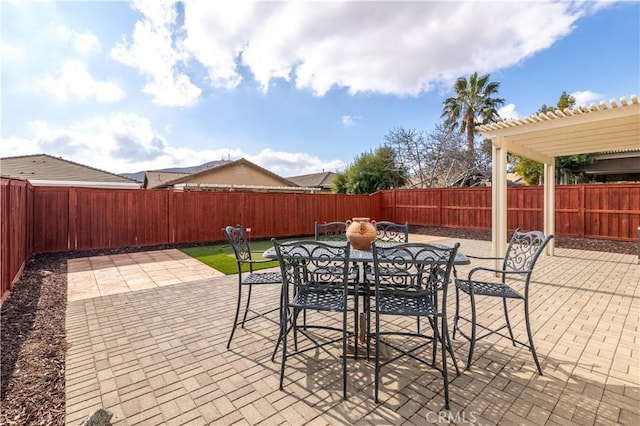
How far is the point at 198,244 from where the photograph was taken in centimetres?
825

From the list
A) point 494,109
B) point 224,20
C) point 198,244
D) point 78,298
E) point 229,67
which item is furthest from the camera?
point 494,109

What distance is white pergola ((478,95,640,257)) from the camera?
394cm

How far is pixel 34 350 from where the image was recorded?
2.38m

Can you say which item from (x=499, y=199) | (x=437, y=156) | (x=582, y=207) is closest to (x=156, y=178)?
(x=437, y=156)

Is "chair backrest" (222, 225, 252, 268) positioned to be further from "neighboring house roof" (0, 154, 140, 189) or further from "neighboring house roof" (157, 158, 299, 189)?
"neighboring house roof" (0, 154, 140, 189)

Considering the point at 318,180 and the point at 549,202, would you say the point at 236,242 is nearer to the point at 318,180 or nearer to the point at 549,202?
the point at 549,202

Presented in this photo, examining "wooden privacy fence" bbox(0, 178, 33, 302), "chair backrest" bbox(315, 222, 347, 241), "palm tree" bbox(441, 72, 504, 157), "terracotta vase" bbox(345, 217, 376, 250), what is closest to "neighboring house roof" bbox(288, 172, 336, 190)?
"palm tree" bbox(441, 72, 504, 157)

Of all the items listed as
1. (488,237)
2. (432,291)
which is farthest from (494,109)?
(432,291)

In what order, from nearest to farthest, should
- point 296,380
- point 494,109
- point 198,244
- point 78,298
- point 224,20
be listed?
point 296,380, point 78,298, point 224,20, point 198,244, point 494,109

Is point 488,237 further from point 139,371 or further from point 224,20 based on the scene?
point 139,371

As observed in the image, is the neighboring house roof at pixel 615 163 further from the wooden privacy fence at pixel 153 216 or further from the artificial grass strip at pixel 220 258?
the artificial grass strip at pixel 220 258

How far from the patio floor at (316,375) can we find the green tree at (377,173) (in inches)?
519

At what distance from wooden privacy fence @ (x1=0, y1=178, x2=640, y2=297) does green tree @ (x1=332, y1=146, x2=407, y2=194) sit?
17.7 ft

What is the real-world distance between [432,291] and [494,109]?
16538 mm
